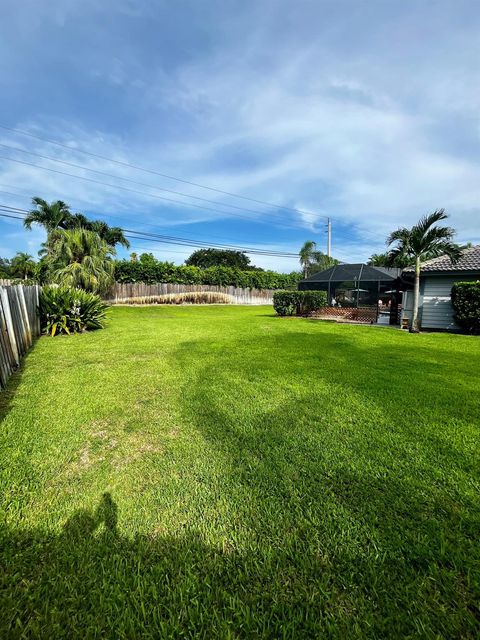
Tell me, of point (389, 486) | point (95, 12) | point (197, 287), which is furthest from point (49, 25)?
point (197, 287)

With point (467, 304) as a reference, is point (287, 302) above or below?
below

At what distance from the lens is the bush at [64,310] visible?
26.3 feet

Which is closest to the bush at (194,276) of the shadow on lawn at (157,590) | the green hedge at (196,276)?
the green hedge at (196,276)

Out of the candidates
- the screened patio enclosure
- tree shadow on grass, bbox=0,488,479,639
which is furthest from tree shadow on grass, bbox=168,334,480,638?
the screened patio enclosure

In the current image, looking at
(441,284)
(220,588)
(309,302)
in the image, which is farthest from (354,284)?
(220,588)

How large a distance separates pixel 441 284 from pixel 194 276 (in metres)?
18.2

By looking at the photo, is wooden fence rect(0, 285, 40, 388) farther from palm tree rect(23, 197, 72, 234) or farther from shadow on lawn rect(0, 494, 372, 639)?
palm tree rect(23, 197, 72, 234)

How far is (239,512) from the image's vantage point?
178 cm

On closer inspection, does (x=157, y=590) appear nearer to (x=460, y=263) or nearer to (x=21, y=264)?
(x=460, y=263)

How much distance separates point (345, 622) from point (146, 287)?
22.1 m

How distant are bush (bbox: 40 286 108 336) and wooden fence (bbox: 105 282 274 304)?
12.0 m

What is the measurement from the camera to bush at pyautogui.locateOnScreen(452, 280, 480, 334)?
9898mm

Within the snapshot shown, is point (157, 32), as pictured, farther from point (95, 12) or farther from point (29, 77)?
point (29, 77)

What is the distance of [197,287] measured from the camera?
2511 centimetres
